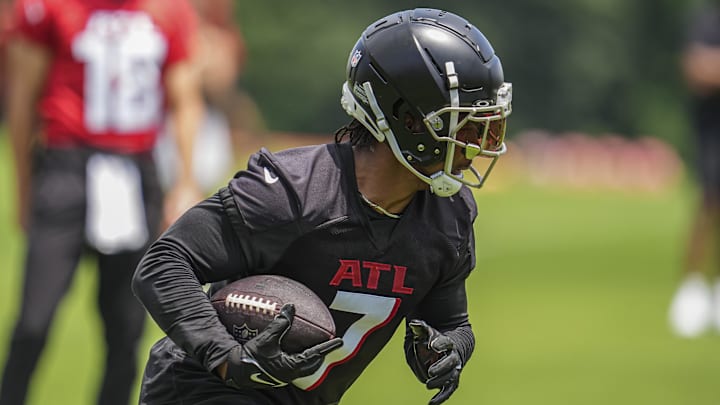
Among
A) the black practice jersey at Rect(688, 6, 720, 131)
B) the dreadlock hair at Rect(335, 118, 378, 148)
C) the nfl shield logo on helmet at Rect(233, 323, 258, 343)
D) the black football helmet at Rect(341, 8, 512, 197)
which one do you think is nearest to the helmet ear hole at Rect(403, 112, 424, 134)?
the black football helmet at Rect(341, 8, 512, 197)

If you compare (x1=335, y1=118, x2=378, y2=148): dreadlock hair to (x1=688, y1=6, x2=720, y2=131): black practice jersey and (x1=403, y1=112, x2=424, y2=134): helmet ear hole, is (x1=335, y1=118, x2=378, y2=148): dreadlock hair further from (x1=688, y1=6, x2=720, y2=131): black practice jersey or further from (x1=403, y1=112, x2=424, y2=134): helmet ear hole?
(x1=688, y1=6, x2=720, y2=131): black practice jersey

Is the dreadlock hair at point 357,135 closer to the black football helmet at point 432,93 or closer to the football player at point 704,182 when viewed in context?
the black football helmet at point 432,93

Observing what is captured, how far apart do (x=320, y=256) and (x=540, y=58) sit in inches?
1052

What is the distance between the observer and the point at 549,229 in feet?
47.8

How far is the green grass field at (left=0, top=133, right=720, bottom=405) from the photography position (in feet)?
21.4

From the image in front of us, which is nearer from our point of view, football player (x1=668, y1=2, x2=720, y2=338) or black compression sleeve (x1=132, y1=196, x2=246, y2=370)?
black compression sleeve (x1=132, y1=196, x2=246, y2=370)

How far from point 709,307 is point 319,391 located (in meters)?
5.29

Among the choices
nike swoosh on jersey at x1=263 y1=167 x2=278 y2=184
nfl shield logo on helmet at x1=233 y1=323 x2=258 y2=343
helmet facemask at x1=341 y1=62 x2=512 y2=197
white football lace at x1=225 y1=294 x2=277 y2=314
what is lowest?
nfl shield logo on helmet at x1=233 y1=323 x2=258 y2=343

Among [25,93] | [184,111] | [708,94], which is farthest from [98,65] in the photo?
[708,94]

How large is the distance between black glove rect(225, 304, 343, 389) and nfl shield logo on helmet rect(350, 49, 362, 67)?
0.71 meters

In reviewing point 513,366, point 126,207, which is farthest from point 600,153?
point 126,207

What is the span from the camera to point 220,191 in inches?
127

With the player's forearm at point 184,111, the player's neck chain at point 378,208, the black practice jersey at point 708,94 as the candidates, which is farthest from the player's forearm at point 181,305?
the black practice jersey at point 708,94

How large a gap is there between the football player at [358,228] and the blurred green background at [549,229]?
293 centimetres
